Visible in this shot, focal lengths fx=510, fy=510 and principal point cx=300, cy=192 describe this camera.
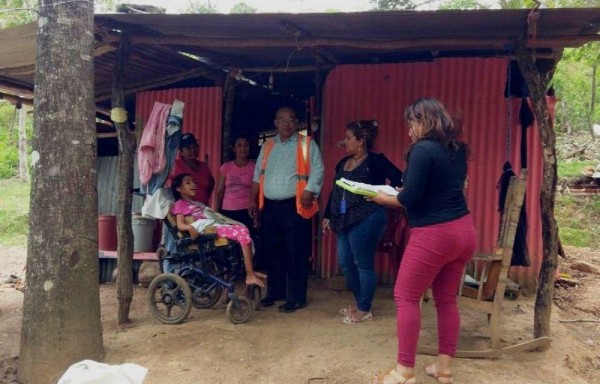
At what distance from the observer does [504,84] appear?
5.55 metres

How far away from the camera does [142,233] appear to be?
6562 mm

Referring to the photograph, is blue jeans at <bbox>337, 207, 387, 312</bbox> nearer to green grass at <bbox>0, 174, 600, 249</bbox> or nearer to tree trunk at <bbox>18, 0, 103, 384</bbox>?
tree trunk at <bbox>18, 0, 103, 384</bbox>

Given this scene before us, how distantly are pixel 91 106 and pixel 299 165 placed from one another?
5.93 ft

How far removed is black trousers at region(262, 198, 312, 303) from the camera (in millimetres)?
4684

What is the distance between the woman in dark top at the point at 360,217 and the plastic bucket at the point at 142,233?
3.03 m

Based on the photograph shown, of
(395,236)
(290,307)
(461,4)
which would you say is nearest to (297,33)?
(395,236)

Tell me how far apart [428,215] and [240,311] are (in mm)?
2148

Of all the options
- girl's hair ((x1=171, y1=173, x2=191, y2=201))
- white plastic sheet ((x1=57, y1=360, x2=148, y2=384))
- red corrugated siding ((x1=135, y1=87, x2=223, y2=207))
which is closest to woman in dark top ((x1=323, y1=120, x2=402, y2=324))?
girl's hair ((x1=171, y1=173, x2=191, y2=201))

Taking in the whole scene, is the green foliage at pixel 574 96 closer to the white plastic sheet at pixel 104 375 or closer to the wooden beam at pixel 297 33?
the wooden beam at pixel 297 33

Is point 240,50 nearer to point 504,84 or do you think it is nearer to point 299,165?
point 299,165

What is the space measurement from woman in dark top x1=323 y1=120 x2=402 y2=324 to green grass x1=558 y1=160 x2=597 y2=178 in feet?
36.7

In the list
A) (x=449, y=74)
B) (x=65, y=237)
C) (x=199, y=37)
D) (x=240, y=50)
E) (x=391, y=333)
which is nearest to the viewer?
(x=65, y=237)

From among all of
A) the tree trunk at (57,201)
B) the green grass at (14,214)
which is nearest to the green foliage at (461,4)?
the tree trunk at (57,201)

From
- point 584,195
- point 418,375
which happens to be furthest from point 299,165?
point 584,195
